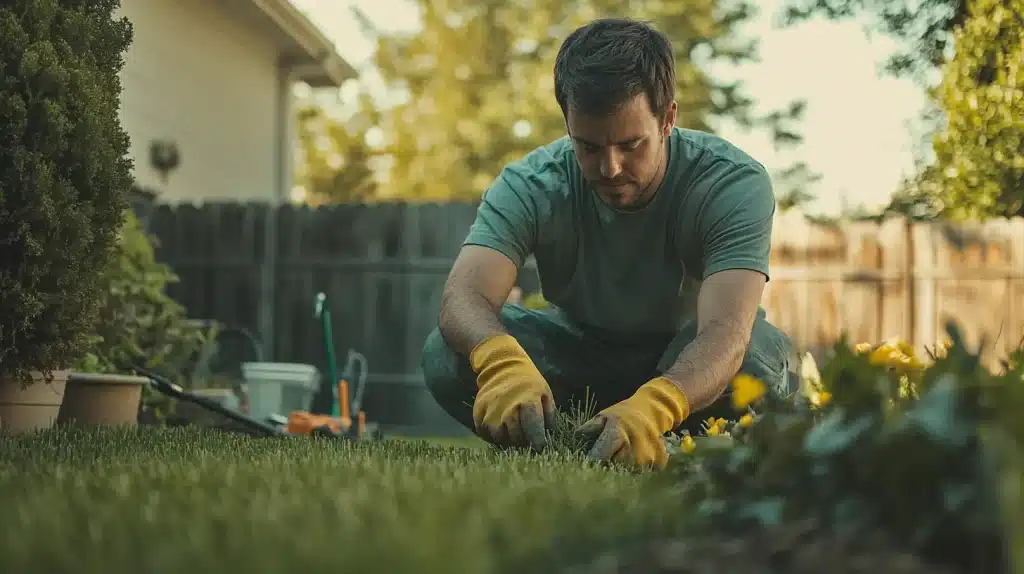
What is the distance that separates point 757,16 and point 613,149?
21.0 metres

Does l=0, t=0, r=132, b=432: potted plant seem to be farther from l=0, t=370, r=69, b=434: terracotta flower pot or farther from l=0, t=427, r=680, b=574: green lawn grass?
l=0, t=427, r=680, b=574: green lawn grass

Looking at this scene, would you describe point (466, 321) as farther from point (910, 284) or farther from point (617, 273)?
point (910, 284)

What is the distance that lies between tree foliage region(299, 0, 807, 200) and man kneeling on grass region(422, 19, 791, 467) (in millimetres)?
18266

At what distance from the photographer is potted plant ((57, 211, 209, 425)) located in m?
5.42

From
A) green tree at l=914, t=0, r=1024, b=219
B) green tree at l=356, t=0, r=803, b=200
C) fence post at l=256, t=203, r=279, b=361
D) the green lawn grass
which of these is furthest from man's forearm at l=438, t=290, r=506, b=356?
green tree at l=356, t=0, r=803, b=200

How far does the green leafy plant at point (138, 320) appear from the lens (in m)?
6.48

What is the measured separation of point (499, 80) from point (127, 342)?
784 inches

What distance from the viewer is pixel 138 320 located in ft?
22.9

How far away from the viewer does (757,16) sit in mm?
23625

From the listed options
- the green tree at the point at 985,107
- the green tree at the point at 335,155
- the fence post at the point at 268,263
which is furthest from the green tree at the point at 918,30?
the green tree at the point at 335,155

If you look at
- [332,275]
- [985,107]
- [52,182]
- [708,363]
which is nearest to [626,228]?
[708,363]

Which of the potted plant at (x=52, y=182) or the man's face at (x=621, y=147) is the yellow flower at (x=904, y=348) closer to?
the man's face at (x=621, y=147)

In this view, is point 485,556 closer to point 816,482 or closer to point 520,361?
point 816,482

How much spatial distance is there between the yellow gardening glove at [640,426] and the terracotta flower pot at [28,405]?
2356 mm
